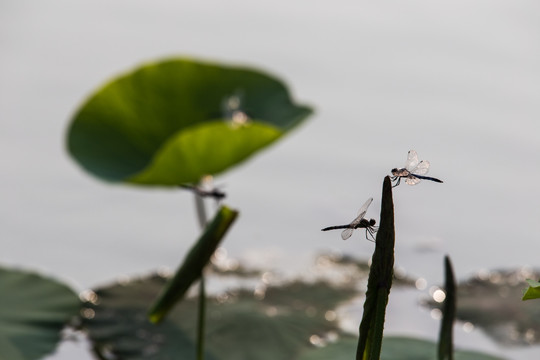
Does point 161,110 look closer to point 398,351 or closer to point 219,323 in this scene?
point 219,323

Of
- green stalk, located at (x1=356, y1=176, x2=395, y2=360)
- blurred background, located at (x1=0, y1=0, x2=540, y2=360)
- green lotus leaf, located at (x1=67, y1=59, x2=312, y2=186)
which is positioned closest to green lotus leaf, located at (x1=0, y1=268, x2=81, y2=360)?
blurred background, located at (x1=0, y1=0, x2=540, y2=360)

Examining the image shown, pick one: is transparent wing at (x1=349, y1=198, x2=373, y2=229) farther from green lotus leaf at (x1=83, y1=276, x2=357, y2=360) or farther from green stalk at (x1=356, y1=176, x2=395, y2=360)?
green lotus leaf at (x1=83, y1=276, x2=357, y2=360)

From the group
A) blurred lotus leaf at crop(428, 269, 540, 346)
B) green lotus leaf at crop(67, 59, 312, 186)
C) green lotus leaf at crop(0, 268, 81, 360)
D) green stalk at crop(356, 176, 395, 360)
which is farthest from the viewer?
green lotus leaf at crop(67, 59, 312, 186)

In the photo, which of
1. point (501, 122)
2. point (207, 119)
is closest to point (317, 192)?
point (207, 119)

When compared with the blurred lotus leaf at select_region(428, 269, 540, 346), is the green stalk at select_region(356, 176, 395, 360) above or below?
below

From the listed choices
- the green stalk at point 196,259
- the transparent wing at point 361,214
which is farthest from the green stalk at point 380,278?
the green stalk at point 196,259
